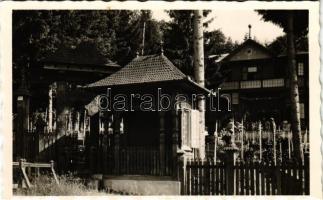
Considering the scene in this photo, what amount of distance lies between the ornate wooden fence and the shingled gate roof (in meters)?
2.05

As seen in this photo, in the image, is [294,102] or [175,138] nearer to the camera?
[175,138]

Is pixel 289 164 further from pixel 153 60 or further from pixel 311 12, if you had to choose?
pixel 153 60

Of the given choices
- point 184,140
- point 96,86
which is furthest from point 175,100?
point 96,86

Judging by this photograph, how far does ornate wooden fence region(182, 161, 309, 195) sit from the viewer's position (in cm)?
1018

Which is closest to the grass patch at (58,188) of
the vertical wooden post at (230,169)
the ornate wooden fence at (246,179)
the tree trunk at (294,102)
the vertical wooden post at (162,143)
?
the vertical wooden post at (162,143)

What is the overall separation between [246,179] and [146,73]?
345 centimetres

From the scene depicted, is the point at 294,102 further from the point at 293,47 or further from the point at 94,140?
the point at 94,140

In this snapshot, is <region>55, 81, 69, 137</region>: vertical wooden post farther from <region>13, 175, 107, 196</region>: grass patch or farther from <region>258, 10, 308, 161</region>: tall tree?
<region>258, 10, 308, 161</region>: tall tree

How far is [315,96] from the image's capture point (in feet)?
30.8

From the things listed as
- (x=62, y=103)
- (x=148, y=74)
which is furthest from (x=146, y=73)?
(x=62, y=103)

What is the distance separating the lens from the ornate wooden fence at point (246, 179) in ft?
33.4

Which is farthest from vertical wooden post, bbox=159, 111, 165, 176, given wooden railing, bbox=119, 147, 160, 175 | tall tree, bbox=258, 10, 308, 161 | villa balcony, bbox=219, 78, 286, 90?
villa balcony, bbox=219, 78, 286, 90

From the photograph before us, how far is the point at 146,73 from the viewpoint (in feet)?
40.2

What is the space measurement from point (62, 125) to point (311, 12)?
7.62 meters
